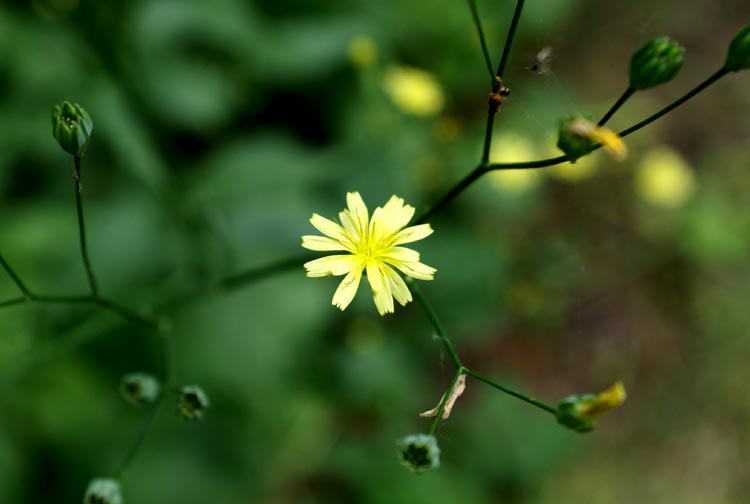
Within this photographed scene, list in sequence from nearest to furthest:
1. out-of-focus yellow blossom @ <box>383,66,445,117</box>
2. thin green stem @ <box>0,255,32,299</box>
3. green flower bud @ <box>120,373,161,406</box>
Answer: thin green stem @ <box>0,255,32,299</box> < green flower bud @ <box>120,373,161,406</box> < out-of-focus yellow blossom @ <box>383,66,445,117</box>

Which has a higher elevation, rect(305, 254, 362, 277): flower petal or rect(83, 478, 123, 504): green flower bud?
rect(305, 254, 362, 277): flower petal

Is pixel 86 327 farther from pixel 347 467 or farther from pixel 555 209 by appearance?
pixel 555 209

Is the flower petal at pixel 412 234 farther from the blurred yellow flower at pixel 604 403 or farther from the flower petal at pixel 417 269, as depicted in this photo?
the blurred yellow flower at pixel 604 403

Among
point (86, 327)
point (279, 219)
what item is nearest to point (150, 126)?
point (279, 219)

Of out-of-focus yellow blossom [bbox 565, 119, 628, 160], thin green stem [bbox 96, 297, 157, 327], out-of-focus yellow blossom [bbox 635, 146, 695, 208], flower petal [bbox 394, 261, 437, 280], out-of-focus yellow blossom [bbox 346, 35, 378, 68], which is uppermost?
out-of-focus yellow blossom [bbox 635, 146, 695, 208]

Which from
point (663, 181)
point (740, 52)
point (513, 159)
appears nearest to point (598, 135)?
point (740, 52)

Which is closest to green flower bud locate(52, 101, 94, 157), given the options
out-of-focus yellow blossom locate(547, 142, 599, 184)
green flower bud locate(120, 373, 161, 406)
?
green flower bud locate(120, 373, 161, 406)

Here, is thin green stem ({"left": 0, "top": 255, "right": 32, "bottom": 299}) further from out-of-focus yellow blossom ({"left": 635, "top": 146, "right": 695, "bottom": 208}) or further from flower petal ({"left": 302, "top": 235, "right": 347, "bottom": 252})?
out-of-focus yellow blossom ({"left": 635, "top": 146, "right": 695, "bottom": 208})
